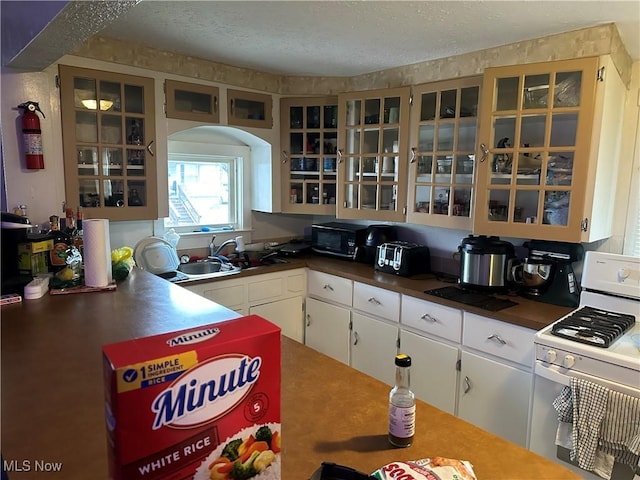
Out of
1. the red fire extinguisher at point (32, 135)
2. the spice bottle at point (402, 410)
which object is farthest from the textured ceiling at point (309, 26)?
the spice bottle at point (402, 410)

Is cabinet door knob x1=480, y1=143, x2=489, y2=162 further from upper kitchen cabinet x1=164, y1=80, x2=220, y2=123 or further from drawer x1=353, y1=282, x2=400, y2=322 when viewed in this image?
upper kitchen cabinet x1=164, y1=80, x2=220, y2=123

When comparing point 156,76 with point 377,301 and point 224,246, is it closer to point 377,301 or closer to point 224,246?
point 224,246

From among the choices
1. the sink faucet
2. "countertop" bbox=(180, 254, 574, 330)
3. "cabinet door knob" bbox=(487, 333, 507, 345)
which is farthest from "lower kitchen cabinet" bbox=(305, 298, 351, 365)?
"cabinet door knob" bbox=(487, 333, 507, 345)

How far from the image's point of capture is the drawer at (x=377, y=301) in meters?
2.62

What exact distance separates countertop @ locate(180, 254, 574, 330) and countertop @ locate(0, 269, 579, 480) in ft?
3.83

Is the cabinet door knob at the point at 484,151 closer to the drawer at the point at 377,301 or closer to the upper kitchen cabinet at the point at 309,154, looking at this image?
the drawer at the point at 377,301

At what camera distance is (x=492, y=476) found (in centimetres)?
82

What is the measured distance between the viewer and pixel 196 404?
0.54 metres

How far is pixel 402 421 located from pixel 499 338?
144 centimetres

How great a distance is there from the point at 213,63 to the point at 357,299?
1.86 m

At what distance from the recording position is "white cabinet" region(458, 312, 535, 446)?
6.73 feet

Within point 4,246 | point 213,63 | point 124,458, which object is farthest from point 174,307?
point 213,63

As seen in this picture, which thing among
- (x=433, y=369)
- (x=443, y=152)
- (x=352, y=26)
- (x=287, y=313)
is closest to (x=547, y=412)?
(x=433, y=369)

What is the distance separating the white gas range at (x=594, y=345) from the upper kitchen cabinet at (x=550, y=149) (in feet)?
0.74
